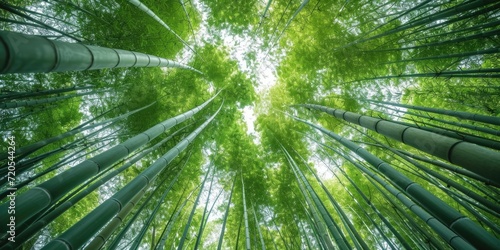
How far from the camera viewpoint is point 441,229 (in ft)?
5.39

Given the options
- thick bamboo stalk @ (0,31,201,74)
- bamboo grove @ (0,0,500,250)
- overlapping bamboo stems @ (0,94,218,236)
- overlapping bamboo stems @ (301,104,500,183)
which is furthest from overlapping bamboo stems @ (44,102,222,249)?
overlapping bamboo stems @ (301,104,500,183)

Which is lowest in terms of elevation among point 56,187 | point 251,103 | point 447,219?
point 447,219

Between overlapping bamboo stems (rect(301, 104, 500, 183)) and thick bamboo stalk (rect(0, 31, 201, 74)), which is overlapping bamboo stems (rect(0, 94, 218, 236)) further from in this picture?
overlapping bamboo stems (rect(301, 104, 500, 183))

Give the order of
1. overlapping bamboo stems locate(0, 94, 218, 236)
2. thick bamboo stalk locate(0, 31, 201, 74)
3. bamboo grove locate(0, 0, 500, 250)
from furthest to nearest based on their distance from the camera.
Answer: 1. bamboo grove locate(0, 0, 500, 250)
2. overlapping bamboo stems locate(0, 94, 218, 236)
3. thick bamboo stalk locate(0, 31, 201, 74)

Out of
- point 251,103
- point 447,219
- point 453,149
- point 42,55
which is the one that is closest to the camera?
point 42,55

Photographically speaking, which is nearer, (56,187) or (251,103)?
(56,187)

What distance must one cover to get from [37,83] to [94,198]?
2317 millimetres

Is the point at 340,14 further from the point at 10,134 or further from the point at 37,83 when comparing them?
the point at 10,134

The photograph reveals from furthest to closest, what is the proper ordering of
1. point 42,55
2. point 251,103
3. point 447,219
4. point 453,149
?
point 251,103, point 447,219, point 453,149, point 42,55

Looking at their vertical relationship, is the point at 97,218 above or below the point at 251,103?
below

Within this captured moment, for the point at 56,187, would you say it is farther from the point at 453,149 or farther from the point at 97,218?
the point at 453,149

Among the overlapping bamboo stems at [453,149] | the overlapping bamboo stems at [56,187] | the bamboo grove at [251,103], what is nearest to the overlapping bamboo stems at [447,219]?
the overlapping bamboo stems at [453,149]

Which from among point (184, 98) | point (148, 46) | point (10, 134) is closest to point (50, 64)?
point (148, 46)

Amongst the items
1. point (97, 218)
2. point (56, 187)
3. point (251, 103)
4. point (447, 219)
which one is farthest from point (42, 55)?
point (251, 103)
